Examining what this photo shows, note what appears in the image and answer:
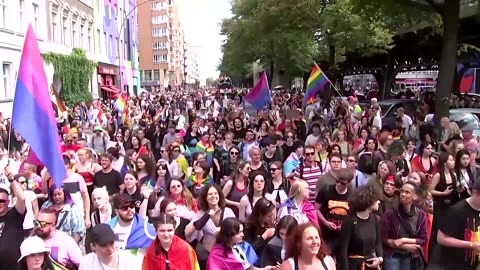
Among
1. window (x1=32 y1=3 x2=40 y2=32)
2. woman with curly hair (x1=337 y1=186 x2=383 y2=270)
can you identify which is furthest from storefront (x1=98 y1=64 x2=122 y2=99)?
woman with curly hair (x1=337 y1=186 x2=383 y2=270)

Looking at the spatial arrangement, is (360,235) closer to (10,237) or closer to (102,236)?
(102,236)

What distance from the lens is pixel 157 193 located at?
6711mm

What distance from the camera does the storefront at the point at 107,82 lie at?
134ft

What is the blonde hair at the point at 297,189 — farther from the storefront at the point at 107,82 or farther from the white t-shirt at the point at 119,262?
the storefront at the point at 107,82

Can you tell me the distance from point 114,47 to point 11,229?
43829 mm

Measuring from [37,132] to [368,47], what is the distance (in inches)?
1030

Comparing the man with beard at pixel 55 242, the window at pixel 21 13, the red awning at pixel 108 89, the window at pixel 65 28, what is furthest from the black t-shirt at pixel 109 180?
the red awning at pixel 108 89

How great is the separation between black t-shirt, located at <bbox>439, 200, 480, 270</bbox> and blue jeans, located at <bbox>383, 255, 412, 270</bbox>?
73cm

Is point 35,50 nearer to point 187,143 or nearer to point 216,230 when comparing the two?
point 216,230

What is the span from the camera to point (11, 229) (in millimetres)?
4977

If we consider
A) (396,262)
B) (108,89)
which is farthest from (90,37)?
(396,262)

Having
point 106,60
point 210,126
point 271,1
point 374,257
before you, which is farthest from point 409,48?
point 374,257

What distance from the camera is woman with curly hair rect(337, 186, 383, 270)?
4.95m

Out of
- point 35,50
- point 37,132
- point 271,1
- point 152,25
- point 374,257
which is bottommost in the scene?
point 374,257
